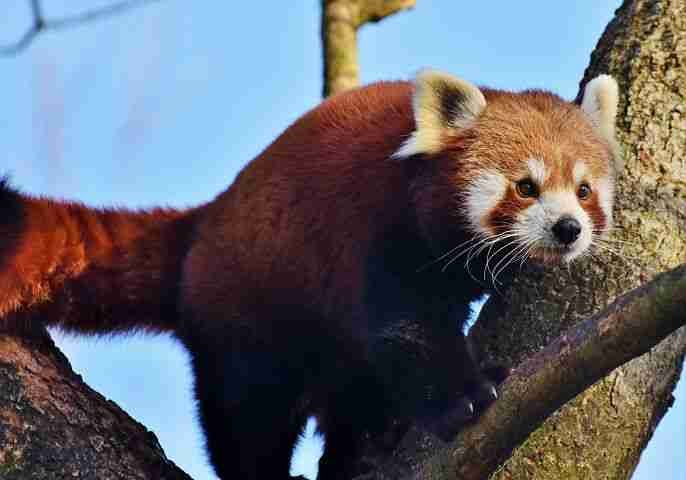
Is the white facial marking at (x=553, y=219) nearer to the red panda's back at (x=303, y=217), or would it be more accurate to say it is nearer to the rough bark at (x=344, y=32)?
the red panda's back at (x=303, y=217)

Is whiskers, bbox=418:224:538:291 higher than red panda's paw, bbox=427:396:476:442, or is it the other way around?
whiskers, bbox=418:224:538:291

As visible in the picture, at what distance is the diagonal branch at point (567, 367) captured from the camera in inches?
88.0

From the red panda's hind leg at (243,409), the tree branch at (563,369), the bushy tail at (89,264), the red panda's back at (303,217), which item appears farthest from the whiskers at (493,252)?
the bushy tail at (89,264)

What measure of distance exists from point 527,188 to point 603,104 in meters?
0.47

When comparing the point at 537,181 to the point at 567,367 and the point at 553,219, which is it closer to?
the point at 553,219

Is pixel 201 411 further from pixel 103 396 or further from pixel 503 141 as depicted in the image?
pixel 503 141

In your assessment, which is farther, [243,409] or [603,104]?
[243,409]

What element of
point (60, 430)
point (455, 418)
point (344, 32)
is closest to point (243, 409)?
point (60, 430)

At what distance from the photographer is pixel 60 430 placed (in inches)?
116

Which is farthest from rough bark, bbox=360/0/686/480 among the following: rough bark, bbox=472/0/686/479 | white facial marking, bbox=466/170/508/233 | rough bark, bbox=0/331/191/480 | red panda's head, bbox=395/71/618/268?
rough bark, bbox=0/331/191/480

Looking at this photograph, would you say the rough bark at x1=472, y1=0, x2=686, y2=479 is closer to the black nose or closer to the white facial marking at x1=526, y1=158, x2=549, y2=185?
the black nose

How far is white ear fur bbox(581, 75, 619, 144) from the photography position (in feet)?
11.9

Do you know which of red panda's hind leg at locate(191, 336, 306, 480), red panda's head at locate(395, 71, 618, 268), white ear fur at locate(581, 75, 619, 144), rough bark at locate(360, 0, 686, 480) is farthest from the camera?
red panda's hind leg at locate(191, 336, 306, 480)

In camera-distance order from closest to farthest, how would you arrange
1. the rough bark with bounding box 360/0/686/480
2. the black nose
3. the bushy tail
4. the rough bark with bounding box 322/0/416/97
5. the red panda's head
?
the rough bark with bounding box 360/0/686/480
the black nose
the red panda's head
the bushy tail
the rough bark with bounding box 322/0/416/97
